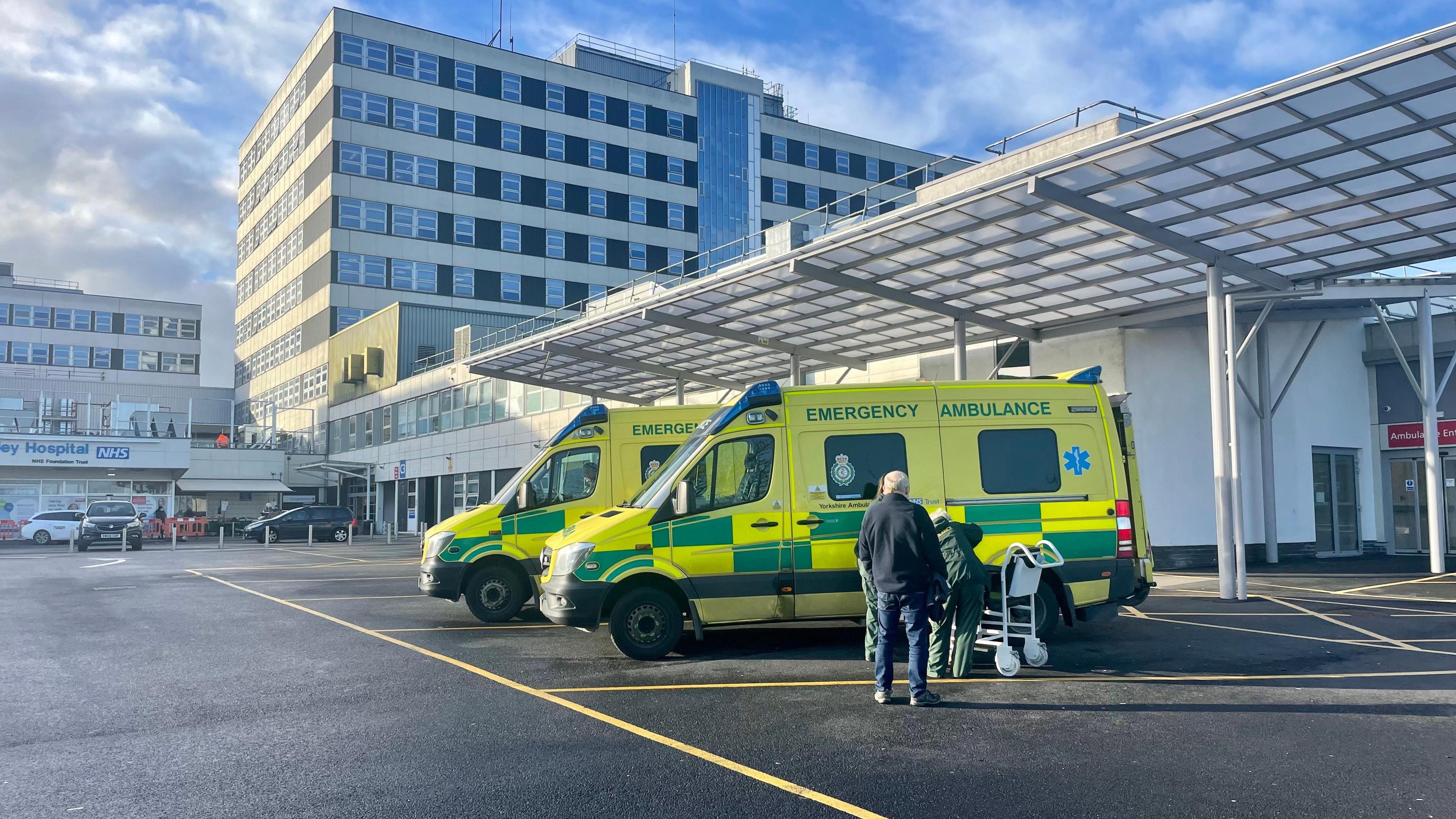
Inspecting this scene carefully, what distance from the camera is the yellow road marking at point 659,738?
504 centimetres

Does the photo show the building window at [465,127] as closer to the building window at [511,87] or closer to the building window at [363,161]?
the building window at [511,87]

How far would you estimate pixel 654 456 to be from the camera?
1295 cm

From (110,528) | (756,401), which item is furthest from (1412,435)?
(110,528)

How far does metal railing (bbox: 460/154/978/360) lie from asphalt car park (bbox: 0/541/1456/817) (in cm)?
780

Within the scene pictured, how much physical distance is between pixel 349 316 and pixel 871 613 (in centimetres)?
5064

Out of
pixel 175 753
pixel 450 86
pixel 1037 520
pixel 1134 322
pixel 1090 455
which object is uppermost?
pixel 450 86

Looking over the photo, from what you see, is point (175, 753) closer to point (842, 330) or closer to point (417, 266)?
point (842, 330)

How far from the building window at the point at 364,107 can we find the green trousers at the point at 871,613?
51.0 metres

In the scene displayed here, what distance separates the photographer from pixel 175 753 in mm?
6180

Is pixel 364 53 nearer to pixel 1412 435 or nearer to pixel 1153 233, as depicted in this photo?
pixel 1153 233

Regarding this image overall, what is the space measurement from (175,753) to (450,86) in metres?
53.8

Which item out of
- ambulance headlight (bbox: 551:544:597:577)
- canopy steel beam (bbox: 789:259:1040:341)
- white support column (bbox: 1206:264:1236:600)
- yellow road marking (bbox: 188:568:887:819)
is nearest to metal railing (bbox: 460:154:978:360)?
canopy steel beam (bbox: 789:259:1040:341)

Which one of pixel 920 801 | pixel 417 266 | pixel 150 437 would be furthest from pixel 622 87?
pixel 920 801

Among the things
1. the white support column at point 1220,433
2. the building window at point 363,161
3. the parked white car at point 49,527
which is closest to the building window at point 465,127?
the building window at point 363,161
